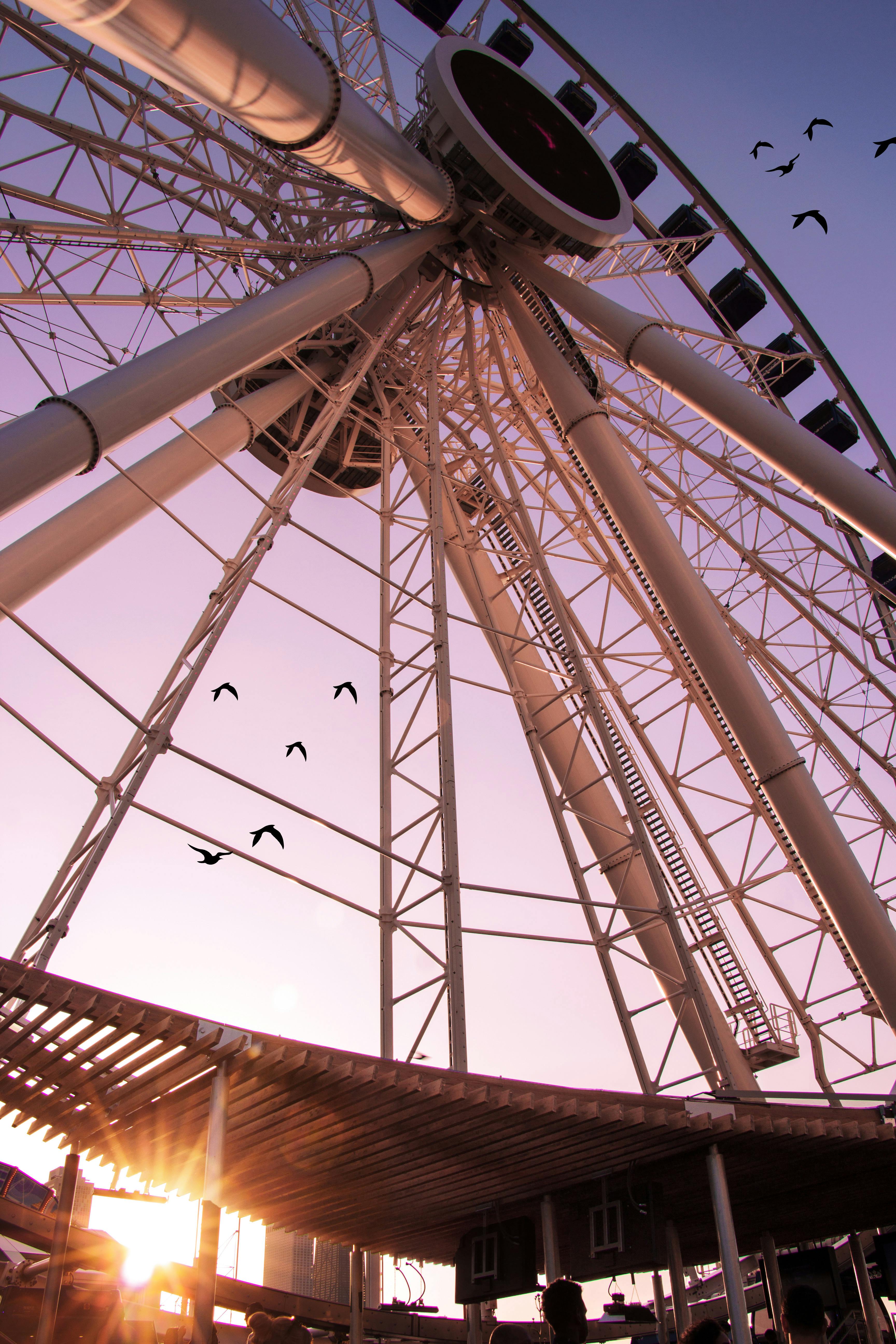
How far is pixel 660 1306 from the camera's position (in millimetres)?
14812

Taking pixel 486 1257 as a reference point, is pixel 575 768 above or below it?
above

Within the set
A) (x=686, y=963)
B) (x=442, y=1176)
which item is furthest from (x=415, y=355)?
(x=442, y=1176)

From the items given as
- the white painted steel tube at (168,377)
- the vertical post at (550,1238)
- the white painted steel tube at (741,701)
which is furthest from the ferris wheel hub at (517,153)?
the vertical post at (550,1238)

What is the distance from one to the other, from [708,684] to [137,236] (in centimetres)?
1088

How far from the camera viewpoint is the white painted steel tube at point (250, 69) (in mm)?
8438

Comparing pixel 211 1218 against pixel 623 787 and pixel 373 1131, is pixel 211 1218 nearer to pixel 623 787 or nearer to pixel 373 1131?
pixel 373 1131

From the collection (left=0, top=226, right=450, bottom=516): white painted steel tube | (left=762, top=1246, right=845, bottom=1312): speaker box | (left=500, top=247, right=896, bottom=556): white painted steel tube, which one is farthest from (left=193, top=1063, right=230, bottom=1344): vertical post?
(left=500, top=247, right=896, bottom=556): white painted steel tube

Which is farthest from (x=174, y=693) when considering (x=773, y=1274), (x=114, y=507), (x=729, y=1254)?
(x=773, y=1274)

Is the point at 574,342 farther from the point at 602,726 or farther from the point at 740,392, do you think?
the point at 602,726

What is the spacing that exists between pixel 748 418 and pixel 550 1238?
1193cm

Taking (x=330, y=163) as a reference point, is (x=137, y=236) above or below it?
above

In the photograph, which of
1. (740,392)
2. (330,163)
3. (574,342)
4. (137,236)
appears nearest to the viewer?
(330,163)

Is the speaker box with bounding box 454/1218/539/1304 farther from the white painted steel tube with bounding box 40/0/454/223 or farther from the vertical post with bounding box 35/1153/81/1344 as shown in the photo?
the white painted steel tube with bounding box 40/0/454/223

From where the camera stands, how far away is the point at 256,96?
10.0m
